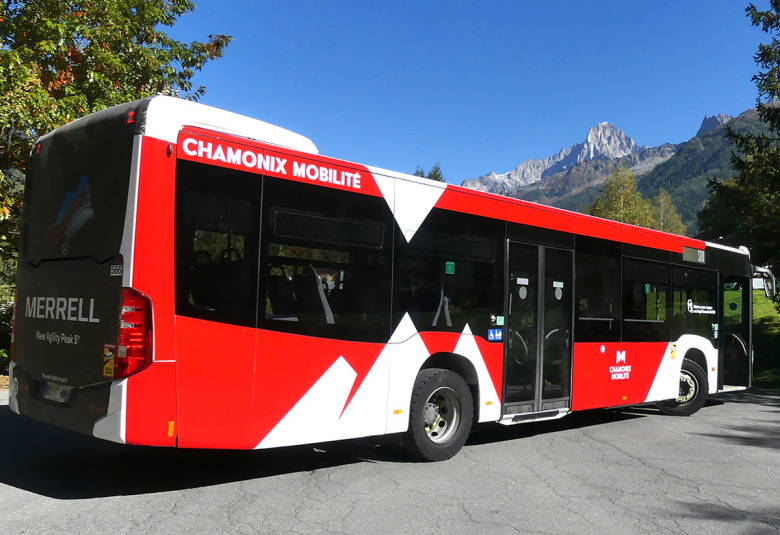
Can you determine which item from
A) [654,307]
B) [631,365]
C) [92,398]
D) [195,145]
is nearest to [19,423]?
[92,398]

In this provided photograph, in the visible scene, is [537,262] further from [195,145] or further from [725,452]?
[195,145]

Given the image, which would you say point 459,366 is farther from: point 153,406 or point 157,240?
point 157,240

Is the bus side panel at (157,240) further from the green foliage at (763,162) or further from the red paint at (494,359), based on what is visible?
the green foliage at (763,162)

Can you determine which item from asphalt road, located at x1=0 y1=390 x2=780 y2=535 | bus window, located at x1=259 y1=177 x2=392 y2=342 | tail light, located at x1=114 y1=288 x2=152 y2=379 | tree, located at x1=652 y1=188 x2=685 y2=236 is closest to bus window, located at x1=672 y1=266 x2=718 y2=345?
asphalt road, located at x1=0 y1=390 x2=780 y2=535

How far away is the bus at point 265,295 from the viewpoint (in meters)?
4.73

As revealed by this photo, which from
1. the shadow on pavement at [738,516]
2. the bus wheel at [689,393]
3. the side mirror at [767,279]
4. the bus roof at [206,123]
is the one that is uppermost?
the bus roof at [206,123]

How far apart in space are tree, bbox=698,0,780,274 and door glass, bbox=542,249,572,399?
51.0 ft

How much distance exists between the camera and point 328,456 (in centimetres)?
673

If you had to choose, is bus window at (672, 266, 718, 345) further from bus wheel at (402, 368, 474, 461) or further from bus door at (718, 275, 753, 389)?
bus wheel at (402, 368, 474, 461)

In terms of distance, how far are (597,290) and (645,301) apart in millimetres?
1203

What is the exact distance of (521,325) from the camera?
7.67 meters

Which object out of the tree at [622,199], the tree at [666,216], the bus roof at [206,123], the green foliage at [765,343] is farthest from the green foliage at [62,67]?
the tree at [666,216]

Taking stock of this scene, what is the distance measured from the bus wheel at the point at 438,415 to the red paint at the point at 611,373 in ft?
6.80

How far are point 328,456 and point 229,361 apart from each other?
2.19m
